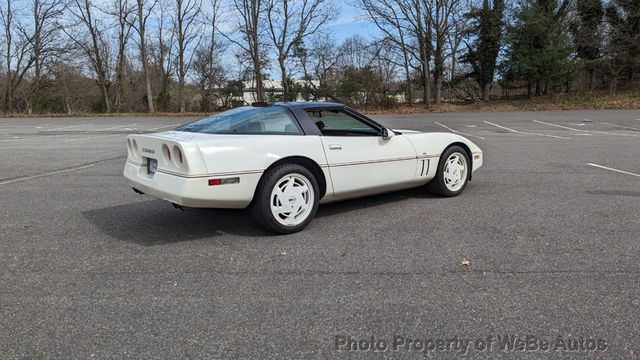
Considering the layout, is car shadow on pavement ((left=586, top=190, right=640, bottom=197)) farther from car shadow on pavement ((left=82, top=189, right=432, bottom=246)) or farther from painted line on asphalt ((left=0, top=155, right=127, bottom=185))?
painted line on asphalt ((left=0, top=155, right=127, bottom=185))

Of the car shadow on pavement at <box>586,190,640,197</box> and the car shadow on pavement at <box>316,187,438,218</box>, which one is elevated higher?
the car shadow on pavement at <box>316,187,438,218</box>

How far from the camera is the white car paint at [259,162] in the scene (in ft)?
13.4

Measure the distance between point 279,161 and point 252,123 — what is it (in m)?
0.51

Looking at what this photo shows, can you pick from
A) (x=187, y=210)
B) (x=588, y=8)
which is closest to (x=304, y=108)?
(x=187, y=210)

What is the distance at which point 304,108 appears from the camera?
5.01 metres

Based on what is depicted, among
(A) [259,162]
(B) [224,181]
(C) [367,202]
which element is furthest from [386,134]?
(B) [224,181]

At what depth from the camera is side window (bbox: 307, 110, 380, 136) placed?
5.06 meters

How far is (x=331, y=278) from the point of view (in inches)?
137

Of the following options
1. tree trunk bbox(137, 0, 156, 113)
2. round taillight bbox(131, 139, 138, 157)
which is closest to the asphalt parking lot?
round taillight bbox(131, 139, 138, 157)

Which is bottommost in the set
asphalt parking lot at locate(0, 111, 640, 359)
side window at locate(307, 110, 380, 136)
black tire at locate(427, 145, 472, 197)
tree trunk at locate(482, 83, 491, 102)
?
asphalt parking lot at locate(0, 111, 640, 359)

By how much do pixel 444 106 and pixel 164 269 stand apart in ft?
107

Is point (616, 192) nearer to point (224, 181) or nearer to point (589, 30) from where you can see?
point (224, 181)

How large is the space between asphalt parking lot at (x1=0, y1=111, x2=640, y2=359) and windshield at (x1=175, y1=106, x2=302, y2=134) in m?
0.98

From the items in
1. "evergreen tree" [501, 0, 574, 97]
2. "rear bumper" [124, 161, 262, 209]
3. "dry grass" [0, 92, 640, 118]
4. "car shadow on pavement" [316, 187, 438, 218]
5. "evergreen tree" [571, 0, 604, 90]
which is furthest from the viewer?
"evergreen tree" [571, 0, 604, 90]
